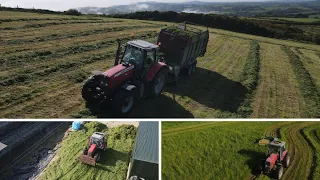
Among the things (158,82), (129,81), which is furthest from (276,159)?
Result: (129,81)

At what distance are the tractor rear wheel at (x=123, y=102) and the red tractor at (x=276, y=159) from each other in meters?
4.19

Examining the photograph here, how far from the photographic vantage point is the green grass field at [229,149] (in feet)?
25.7

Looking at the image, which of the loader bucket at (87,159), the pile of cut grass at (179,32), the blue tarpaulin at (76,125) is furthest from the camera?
the pile of cut grass at (179,32)

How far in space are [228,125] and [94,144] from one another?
160 inches

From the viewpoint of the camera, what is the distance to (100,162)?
930 centimetres

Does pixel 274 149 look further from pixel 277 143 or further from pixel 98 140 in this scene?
pixel 98 140

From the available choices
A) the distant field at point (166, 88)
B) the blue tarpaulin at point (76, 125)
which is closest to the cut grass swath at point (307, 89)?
the distant field at point (166, 88)

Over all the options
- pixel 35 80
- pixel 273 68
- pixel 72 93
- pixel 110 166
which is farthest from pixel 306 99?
pixel 35 80

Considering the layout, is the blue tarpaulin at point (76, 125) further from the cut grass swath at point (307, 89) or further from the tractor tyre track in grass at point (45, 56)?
the cut grass swath at point (307, 89)

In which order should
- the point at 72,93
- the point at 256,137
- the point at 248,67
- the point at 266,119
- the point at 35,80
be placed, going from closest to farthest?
the point at 256,137
the point at 266,119
the point at 72,93
the point at 35,80
the point at 248,67

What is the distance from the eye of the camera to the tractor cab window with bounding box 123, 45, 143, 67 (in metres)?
10.3

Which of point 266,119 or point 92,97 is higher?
point 92,97

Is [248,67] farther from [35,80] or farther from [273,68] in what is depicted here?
[35,80]

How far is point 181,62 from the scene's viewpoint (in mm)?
12695
